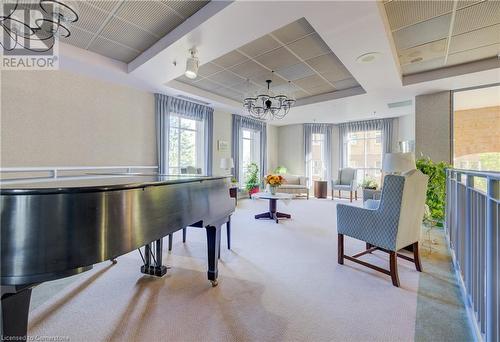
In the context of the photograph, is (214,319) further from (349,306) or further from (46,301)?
(46,301)

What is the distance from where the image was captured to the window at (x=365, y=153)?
7.82 meters

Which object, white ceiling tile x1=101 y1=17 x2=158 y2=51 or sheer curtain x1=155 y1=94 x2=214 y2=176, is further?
sheer curtain x1=155 y1=94 x2=214 y2=176

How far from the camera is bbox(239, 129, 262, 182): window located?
778 centimetres

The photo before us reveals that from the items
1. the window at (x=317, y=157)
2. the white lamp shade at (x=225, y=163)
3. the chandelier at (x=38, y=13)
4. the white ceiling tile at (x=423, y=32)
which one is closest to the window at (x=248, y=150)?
the white lamp shade at (x=225, y=163)

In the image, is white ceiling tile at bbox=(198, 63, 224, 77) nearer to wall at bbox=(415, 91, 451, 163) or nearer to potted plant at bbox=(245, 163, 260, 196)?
potted plant at bbox=(245, 163, 260, 196)

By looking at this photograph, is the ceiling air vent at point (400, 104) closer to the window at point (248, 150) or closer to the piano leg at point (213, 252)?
the window at point (248, 150)

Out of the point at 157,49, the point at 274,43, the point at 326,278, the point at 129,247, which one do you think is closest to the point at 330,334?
the point at 326,278

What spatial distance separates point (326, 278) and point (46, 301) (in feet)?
8.01

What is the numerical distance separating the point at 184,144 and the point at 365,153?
20.5ft

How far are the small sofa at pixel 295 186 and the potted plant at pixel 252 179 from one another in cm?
77

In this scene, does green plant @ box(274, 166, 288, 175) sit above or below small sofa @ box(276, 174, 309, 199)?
above

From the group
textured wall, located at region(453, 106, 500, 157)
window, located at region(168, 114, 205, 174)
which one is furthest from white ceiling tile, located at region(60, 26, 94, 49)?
textured wall, located at region(453, 106, 500, 157)

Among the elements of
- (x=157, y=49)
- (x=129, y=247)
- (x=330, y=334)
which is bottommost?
(x=330, y=334)

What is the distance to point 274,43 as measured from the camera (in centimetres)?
320
